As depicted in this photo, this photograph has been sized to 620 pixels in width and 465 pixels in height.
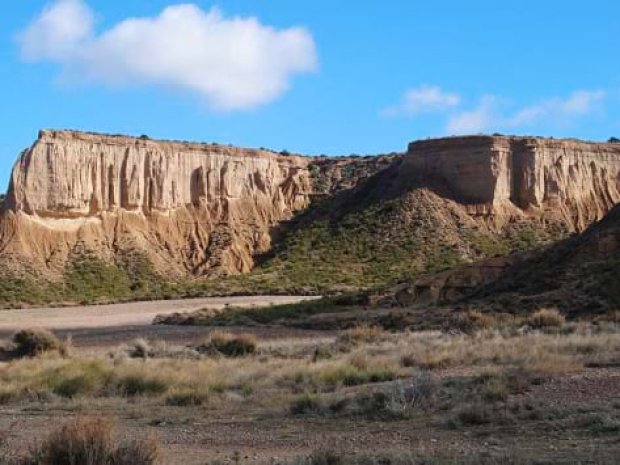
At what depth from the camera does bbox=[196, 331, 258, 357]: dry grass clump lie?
28402mm

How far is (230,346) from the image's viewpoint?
28859 mm

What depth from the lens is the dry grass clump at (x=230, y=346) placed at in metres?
28.4

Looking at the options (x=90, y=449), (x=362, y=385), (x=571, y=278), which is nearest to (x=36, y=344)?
(x=362, y=385)

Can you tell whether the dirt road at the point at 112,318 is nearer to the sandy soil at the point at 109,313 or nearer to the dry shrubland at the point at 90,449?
the sandy soil at the point at 109,313

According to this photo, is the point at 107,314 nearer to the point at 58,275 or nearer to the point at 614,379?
the point at 58,275

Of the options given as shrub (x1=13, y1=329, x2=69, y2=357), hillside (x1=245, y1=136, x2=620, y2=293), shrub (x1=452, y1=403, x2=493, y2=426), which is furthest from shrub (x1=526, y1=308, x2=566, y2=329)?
hillside (x1=245, y1=136, x2=620, y2=293)

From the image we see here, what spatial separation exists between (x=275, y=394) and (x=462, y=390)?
12.2ft

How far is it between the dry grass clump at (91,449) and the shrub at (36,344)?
65.4 feet

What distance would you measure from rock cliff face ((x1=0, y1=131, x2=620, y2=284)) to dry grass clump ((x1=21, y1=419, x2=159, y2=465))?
69288 mm

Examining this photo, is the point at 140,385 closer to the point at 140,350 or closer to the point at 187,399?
the point at 187,399

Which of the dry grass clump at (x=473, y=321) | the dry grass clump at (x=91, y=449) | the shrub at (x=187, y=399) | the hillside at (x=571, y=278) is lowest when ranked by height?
the shrub at (x=187, y=399)

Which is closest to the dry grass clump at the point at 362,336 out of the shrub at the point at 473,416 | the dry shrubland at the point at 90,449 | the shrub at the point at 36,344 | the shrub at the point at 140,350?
the shrub at the point at 140,350

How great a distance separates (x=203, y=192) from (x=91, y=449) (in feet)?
277

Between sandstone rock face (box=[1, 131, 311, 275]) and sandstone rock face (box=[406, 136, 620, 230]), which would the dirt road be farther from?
sandstone rock face (box=[406, 136, 620, 230])
